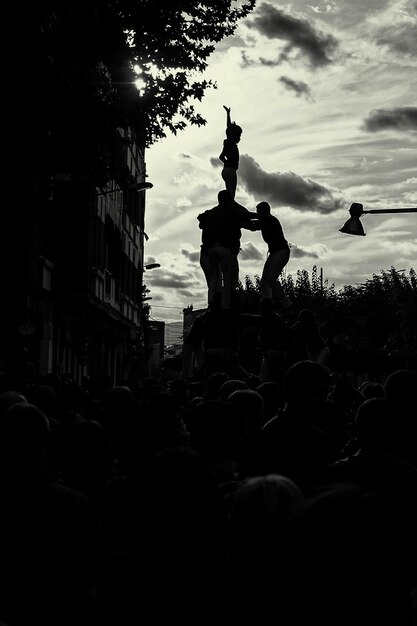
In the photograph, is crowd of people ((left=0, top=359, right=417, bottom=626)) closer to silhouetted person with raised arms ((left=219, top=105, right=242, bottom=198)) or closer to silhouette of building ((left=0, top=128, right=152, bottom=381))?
silhouette of building ((left=0, top=128, right=152, bottom=381))

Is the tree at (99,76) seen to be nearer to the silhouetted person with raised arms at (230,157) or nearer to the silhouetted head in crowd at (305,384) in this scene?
the silhouetted person with raised arms at (230,157)

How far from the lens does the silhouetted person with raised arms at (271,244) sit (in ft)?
59.6

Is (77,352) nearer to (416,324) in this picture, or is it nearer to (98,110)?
(98,110)

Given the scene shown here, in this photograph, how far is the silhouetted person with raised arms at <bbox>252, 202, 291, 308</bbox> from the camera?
18.2 metres

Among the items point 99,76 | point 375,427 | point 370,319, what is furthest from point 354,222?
point 370,319

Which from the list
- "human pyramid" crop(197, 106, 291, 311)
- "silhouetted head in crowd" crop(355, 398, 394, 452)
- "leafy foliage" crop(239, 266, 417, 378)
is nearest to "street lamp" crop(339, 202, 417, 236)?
"human pyramid" crop(197, 106, 291, 311)

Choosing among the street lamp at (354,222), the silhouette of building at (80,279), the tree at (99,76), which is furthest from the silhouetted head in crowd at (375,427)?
the street lamp at (354,222)

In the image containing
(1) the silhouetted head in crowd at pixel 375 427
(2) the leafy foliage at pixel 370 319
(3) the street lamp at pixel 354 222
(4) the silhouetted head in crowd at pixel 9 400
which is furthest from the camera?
(2) the leafy foliage at pixel 370 319

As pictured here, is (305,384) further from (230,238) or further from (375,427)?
(230,238)

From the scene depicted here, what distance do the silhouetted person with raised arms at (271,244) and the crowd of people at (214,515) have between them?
35.9 feet

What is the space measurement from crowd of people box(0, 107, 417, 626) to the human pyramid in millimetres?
11028

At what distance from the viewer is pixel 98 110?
59.8 feet

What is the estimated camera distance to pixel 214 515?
3006mm

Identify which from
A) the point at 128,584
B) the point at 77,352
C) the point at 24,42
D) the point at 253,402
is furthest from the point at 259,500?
the point at 77,352
